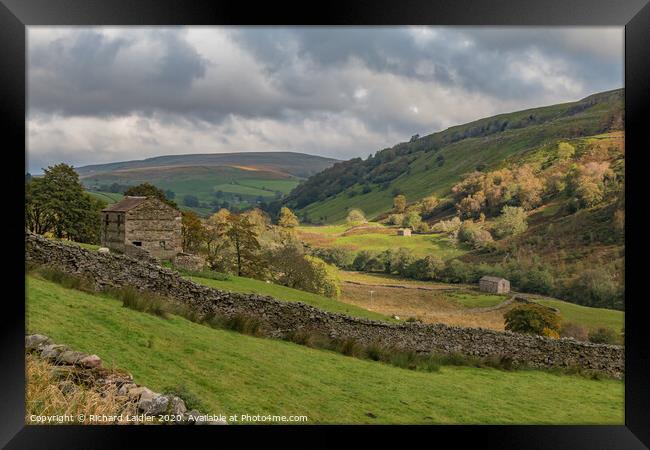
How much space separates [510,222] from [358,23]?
13533 mm

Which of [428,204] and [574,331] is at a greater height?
[428,204]

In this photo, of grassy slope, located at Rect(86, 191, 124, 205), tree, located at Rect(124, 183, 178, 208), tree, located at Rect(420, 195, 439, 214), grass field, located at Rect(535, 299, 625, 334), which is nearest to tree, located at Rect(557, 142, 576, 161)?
tree, located at Rect(420, 195, 439, 214)

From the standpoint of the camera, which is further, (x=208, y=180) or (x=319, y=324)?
(x=208, y=180)

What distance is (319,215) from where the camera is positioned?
11.6 m

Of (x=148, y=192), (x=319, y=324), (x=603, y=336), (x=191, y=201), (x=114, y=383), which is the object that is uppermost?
(x=148, y=192)

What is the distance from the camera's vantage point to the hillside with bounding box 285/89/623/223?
11195 mm

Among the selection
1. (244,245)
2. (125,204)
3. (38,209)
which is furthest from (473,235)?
(38,209)

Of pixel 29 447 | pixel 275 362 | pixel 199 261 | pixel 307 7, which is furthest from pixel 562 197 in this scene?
pixel 29 447

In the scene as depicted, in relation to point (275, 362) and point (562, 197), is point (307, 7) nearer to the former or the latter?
point (275, 362)

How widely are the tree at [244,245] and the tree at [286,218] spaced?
0.64 metres

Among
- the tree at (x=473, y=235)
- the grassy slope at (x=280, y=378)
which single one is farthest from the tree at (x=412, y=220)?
the grassy slope at (x=280, y=378)

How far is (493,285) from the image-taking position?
45.2ft

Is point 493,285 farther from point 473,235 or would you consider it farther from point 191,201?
point 191,201

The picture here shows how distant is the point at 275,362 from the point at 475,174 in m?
13.3
